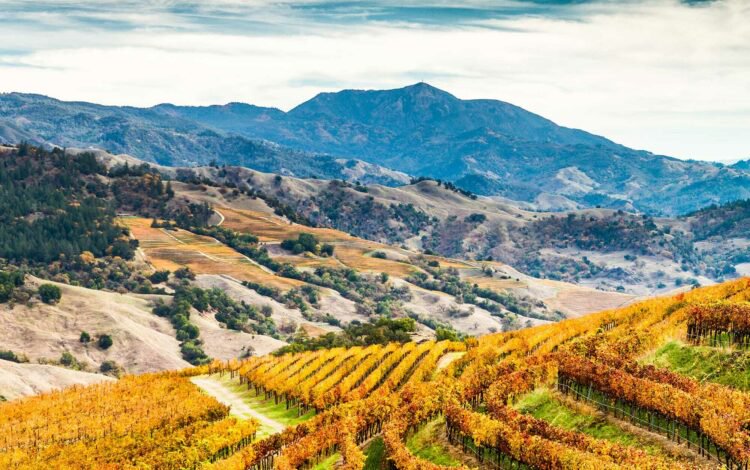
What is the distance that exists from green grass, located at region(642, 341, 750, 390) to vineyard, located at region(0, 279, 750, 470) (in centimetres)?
91

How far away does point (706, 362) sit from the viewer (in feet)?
136

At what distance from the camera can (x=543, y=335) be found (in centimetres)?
6719

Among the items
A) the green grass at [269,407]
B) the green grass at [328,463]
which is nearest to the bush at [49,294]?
the green grass at [269,407]

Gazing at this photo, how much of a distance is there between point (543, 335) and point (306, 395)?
24612mm

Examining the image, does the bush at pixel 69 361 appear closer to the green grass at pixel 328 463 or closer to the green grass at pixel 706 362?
the green grass at pixel 328 463

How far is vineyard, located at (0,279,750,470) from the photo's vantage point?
33250mm

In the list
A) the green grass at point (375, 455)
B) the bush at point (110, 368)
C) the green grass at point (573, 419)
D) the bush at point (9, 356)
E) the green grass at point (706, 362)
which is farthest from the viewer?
the bush at point (110, 368)

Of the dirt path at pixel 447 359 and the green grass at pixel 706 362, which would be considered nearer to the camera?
the green grass at pixel 706 362

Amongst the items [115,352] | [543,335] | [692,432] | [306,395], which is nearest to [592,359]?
[692,432]

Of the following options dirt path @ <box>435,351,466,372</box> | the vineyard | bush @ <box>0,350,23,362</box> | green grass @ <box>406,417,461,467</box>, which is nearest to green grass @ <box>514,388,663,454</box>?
the vineyard

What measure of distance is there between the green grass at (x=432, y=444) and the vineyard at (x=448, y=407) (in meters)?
0.46

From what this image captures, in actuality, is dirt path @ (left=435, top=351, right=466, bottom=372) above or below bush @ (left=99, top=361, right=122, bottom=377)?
above

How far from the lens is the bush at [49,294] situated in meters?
162

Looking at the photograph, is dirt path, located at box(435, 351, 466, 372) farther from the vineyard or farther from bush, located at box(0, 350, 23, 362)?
bush, located at box(0, 350, 23, 362)
